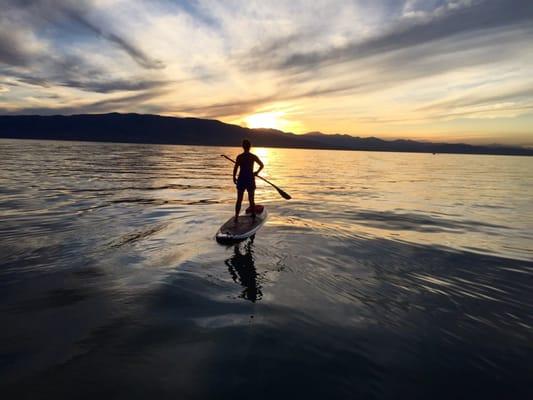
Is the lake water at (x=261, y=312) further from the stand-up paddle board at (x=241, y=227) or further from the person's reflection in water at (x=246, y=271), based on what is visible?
the stand-up paddle board at (x=241, y=227)

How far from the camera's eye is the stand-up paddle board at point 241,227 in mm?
11537

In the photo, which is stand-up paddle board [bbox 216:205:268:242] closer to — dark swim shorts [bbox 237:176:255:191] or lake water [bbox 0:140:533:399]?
lake water [bbox 0:140:533:399]

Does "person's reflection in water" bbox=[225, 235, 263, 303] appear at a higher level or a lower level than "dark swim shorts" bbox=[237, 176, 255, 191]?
lower

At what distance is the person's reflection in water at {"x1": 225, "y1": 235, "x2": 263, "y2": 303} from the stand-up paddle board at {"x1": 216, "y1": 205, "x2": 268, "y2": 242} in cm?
40

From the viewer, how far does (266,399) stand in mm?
4277

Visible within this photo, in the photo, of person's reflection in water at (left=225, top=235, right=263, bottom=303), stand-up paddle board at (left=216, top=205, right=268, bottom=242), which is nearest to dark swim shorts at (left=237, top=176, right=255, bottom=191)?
stand-up paddle board at (left=216, top=205, right=268, bottom=242)

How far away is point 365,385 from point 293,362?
106 cm

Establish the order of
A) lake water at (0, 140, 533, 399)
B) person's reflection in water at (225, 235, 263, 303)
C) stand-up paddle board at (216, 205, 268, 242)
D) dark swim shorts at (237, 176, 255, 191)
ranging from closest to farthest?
lake water at (0, 140, 533, 399) < person's reflection in water at (225, 235, 263, 303) < stand-up paddle board at (216, 205, 268, 242) < dark swim shorts at (237, 176, 255, 191)

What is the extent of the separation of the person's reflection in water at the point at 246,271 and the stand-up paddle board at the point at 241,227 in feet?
1.30

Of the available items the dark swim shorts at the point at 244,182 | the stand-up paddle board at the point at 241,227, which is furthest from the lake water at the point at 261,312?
the dark swim shorts at the point at 244,182

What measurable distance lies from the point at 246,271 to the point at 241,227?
12.4 feet

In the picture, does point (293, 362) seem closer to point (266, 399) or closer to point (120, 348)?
point (266, 399)

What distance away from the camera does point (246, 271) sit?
29.2ft

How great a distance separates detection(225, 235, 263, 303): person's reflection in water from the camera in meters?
7.44
